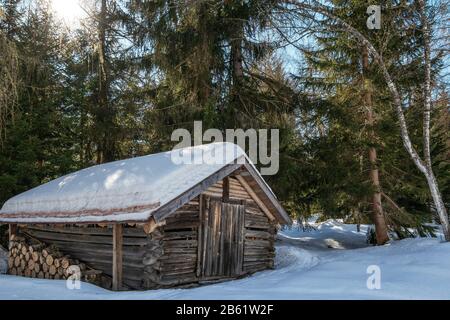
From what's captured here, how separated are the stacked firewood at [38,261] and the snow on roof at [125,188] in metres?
0.80

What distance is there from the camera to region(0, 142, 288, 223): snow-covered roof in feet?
30.6

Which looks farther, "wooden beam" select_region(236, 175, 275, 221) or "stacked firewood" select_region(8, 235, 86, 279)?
"wooden beam" select_region(236, 175, 275, 221)

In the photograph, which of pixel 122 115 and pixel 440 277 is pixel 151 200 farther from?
pixel 122 115

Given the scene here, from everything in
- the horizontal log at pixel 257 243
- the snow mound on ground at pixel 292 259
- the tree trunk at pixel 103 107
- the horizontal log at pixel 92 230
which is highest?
the tree trunk at pixel 103 107

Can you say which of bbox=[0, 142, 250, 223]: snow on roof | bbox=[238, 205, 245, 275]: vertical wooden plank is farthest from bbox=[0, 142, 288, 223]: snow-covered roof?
bbox=[238, 205, 245, 275]: vertical wooden plank

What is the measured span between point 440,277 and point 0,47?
407 inches

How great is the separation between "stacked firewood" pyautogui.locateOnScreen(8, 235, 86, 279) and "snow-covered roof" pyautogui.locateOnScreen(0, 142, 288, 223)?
0.81 m

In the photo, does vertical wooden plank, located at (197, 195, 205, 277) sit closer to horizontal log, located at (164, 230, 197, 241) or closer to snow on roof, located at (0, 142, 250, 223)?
horizontal log, located at (164, 230, 197, 241)

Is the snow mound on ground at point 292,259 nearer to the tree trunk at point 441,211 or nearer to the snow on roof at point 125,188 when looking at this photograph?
the tree trunk at point 441,211

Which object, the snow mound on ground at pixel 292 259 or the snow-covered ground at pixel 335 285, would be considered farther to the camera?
the snow mound on ground at pixel 292 259

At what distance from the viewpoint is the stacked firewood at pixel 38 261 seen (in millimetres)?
10816

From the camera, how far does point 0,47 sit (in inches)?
346

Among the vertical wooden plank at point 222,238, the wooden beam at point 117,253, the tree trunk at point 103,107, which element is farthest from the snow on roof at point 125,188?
the tree trunk at point 103,107

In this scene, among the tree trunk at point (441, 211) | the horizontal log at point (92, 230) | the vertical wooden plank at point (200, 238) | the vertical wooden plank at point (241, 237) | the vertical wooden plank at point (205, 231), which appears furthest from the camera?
the tree trunk at point (441, 211)
